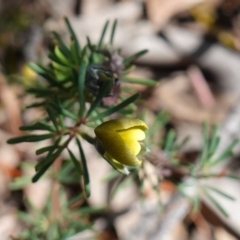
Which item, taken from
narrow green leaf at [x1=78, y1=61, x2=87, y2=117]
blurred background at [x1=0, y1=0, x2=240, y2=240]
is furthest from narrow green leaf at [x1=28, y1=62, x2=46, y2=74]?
blurred background at [x1=0, y1=0, x2=240, y2=240]

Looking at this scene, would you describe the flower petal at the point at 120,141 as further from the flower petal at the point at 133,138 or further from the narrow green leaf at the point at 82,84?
the narrow green leaf at the point at 82,84

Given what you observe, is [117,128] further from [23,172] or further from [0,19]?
[0,19]

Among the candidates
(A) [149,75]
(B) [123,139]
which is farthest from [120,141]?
(A) [149,75]

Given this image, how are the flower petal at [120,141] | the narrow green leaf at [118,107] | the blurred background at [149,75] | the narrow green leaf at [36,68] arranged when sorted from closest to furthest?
the flower petal at [120,141]
the narrow green leaf at [118,107]
the narrow green leaf at [36,68]
the blurred background at [149,75]

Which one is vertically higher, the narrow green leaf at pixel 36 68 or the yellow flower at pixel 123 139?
the yellow flower at pixel 123 139

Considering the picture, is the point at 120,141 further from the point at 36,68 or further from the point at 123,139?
the point at 36,68

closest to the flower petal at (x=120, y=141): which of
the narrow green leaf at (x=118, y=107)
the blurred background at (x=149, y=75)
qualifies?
the narrow green leaf at (x=118, y=107)

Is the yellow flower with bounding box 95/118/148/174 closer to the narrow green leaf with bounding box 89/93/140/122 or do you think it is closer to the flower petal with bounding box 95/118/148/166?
the flower petal with bounding box 95/118/148/166
